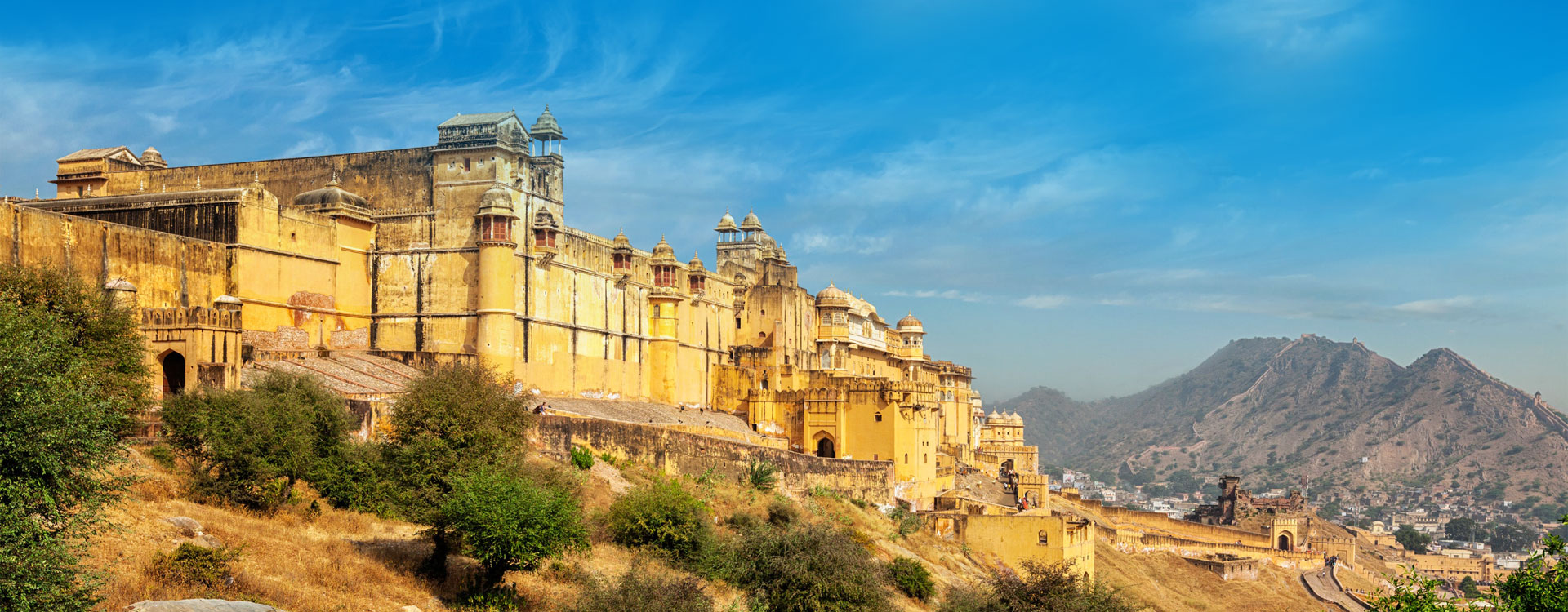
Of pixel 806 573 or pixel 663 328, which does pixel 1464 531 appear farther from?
pixel 806 573

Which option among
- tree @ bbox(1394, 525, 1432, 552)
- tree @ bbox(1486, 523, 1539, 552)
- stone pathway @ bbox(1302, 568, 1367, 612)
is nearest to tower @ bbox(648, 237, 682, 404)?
stone pathway @ bbox(1302, 568, 1367, 612)

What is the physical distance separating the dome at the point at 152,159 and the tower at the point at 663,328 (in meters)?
17.2

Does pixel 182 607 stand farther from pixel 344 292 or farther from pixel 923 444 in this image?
pixel 923 444

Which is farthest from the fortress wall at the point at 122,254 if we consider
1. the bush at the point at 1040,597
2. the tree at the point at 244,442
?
the bush at the point at 1040,597

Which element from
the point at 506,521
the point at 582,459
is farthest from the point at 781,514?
the point at 506,521

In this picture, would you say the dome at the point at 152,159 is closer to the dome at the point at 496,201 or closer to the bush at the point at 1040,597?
the dome at the point at 496,201

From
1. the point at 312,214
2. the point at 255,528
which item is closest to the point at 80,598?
the point at 255,528

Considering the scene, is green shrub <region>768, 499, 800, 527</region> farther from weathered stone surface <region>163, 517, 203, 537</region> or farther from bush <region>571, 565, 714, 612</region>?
weathered stone surface <region>163, 517, 203, 537</region>

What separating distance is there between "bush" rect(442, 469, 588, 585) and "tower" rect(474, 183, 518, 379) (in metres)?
17.0

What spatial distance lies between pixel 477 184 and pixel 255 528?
66.7 feet

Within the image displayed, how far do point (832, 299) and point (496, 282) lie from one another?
2359 centimetres

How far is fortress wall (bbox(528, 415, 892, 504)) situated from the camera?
120 feet

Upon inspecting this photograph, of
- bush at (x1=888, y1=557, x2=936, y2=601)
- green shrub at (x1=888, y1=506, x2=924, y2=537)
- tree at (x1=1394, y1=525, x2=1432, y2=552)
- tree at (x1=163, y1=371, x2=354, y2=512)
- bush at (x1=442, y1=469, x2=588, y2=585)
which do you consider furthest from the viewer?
tree at (x1=1394, y1=525, x2=1432, y2=552)

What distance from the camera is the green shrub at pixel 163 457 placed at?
2630 cm
